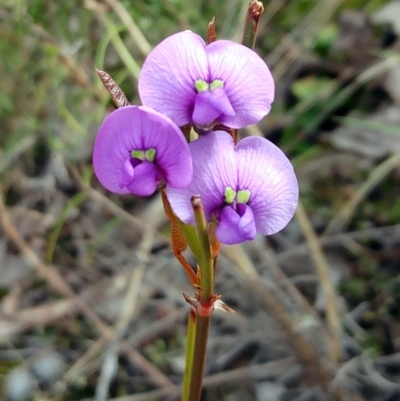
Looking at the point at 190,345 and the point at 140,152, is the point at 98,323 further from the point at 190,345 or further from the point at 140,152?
the point at 140,152

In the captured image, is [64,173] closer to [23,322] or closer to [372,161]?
[23,322]

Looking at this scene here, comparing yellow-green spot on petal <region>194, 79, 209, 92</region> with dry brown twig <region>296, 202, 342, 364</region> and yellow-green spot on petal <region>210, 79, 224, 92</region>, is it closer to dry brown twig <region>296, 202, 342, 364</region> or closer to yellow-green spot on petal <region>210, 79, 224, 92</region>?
yellow-green spot on petal <region>210, 79, 224, 92</region>

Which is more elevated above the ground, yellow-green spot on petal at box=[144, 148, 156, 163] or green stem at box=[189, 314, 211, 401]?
yellow-green spot on petal at box=[144, 148, 156, 163]

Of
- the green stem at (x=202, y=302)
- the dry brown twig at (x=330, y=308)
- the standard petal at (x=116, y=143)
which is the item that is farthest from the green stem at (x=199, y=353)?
the dry brown twig at (x=330, y=308)

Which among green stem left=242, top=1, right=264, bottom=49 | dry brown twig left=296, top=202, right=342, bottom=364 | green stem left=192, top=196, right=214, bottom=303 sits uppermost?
dry brown twig left=296, top=202, right=342, bottom=364

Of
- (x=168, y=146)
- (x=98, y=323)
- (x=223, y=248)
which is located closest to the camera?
(x=168, y=146)

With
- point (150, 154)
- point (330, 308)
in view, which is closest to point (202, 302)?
point (150, 154)

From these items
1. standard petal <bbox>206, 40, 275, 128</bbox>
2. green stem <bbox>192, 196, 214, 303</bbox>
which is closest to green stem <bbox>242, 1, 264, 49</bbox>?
standard petal <bbox>206, 40, 275, 128</bbox>
